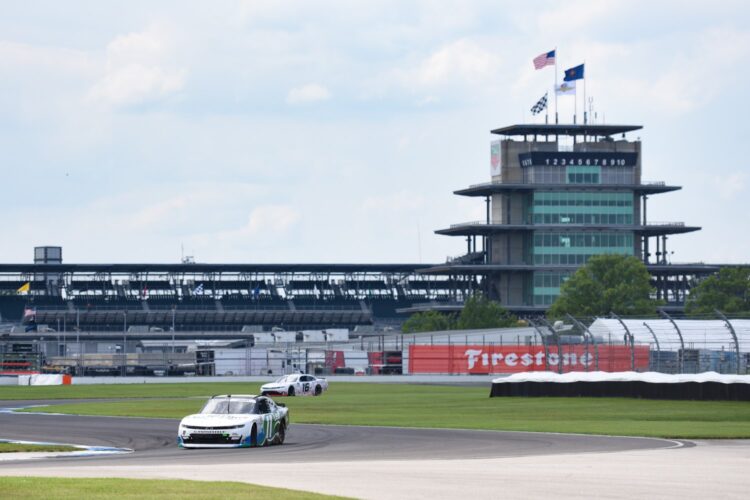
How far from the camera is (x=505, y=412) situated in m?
48.2

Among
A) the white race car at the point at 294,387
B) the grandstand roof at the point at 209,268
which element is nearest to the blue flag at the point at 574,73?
the grandstand roof at the point at 209,268

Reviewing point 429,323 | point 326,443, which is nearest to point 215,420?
point 326,443

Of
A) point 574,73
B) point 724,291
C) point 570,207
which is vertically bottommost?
point 724,291

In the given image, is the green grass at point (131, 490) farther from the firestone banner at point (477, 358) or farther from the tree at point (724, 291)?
the tree at point (724, 291)

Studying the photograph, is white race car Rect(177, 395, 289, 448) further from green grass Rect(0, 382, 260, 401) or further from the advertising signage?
the advertising signage

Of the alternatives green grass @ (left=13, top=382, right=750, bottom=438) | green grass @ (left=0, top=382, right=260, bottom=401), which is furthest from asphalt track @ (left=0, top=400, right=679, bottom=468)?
green grass @ (left=0, top=382, right=260, bottom=401)

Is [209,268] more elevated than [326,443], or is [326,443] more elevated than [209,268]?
[209,268]

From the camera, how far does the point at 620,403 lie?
53219 mm

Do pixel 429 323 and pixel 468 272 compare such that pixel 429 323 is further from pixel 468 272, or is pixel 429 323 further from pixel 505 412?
pixel 505 412

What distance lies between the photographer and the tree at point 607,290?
472ft

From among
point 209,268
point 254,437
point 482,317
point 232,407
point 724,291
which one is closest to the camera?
point 254,437

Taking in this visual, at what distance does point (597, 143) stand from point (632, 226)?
10850 mm

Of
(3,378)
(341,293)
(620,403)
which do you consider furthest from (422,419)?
(341,293)

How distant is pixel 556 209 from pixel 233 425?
140 m
